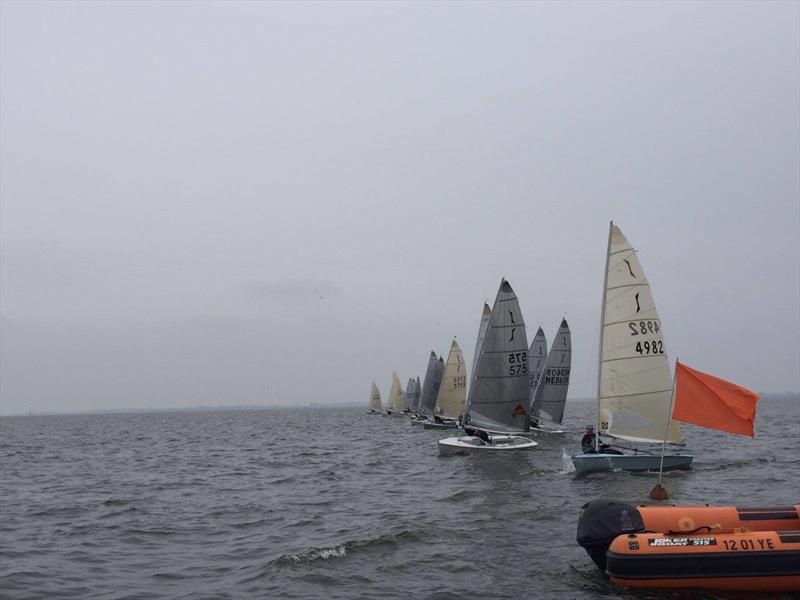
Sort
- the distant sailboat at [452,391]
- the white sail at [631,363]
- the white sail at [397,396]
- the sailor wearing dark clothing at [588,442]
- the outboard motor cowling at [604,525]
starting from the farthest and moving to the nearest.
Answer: the white sail at [397,396], the distant sailboat at [452,391], the sailor wearing dark clothing at [588,442], the white sail at [631,363], the outboard motor cowling at [604,525]

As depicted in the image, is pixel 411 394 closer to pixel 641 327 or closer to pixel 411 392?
pixel 411 392

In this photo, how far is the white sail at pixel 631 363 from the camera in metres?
25.5

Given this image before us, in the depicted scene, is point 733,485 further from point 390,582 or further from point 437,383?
point 437,383

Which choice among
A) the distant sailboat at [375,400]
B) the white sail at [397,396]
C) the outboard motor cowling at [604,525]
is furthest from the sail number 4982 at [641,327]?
the distant sailboat at [375,400]

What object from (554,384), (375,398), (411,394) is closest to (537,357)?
(554,384)

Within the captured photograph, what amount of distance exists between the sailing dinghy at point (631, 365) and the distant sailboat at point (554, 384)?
18287 mm

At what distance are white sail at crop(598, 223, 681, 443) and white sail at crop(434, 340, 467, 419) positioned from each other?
3068 centimetres

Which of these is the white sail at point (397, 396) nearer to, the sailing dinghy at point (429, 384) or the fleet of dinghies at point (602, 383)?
the sailing dinghy at point (429, 384)

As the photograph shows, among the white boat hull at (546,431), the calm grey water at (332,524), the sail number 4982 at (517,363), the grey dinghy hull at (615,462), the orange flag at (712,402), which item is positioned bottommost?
the calm grey water at (332,524)

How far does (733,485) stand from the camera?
22.7 meters

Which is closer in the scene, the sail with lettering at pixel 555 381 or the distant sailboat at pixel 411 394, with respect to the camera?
the sail with lettering at pixel 555 381

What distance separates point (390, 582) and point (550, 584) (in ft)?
9.33

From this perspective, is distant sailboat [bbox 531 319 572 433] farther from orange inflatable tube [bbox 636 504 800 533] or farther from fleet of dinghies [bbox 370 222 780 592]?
orange inflatable tube [bbox 636 504 800 533]

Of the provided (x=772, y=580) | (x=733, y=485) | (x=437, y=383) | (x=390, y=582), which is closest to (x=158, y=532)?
(x=390, y=582)
